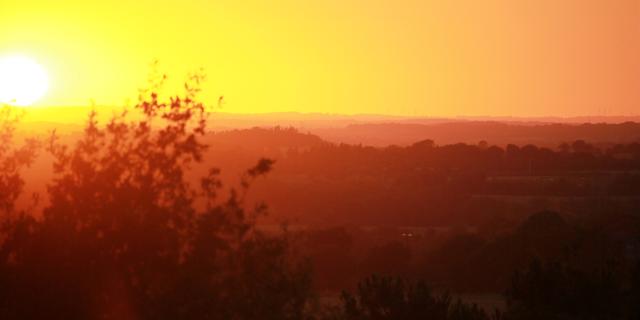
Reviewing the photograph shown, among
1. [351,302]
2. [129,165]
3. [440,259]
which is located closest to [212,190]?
[129,165]

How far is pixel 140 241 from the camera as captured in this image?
13148 millimetres

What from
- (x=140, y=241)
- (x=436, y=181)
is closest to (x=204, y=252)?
(x=140, y=241)

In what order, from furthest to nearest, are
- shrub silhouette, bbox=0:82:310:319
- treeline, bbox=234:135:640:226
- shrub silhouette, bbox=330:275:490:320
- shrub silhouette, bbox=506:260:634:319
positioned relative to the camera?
treeline, bbox=234:135:640:226 → shrub silhouette, bbox=330:275:490:320 → shrub silhouette, bbox=506:260:634:319 → shrub silhouette, bbox=0:82:310:319

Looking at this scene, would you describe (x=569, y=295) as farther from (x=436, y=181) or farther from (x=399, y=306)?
(x=436, y=181)

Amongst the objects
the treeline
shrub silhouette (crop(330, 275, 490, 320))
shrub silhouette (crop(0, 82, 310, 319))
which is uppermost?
shrub silhouette (crop(0, 82, 310, 319))

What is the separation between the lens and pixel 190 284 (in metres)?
13.3

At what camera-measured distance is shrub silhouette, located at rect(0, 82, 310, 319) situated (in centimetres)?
1286

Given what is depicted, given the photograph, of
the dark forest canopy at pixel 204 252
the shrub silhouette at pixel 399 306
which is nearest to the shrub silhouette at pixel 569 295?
the dark forest canopy at pixel 204 252

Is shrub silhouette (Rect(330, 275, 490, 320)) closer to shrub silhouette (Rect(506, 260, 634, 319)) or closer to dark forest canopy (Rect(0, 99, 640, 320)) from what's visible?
dark forest canopy (Rect(0, 99, 640, 320))

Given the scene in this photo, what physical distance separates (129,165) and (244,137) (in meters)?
73.5

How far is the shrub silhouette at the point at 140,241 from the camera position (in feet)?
42.2

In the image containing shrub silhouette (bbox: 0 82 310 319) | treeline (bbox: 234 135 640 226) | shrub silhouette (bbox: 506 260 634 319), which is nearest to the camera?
shrub silhouette (bbox: 0 82 310 319)

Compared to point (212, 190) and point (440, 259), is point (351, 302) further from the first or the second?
point (440, 259)

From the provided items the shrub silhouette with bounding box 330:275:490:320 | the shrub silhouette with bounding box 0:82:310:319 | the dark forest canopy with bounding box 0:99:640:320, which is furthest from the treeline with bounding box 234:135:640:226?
the shrub silhouette with bounding box 0:82:310:319
